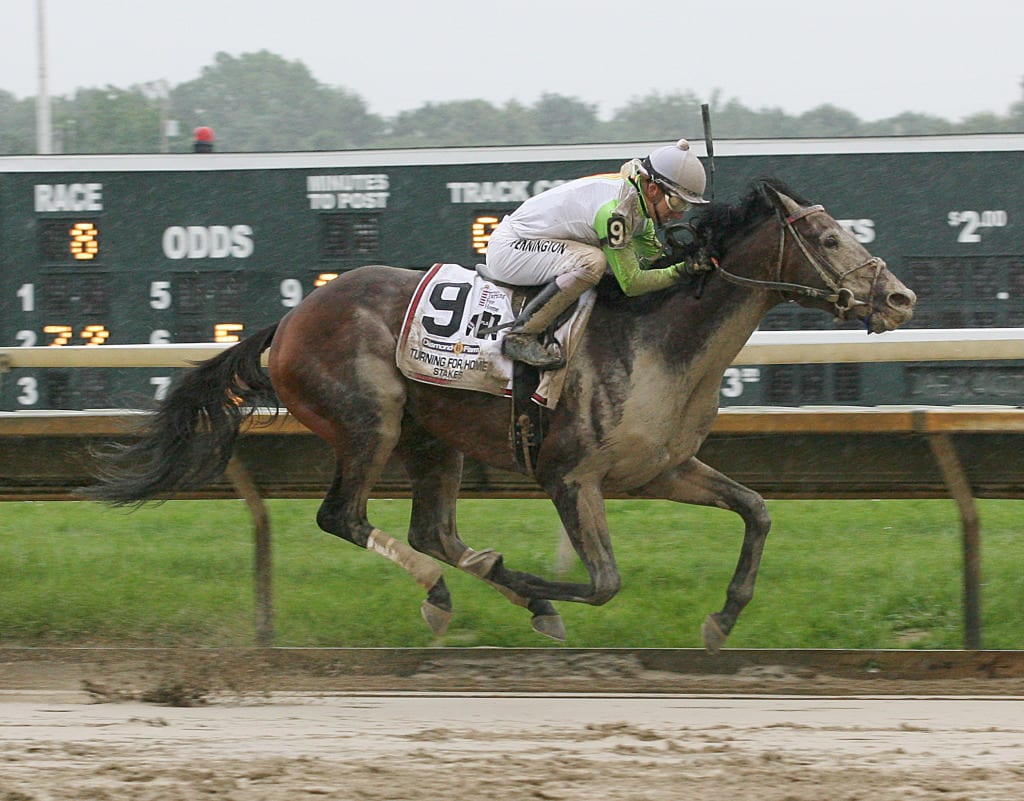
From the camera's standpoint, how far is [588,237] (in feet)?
17.8

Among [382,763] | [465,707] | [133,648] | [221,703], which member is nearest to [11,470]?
[133,648]

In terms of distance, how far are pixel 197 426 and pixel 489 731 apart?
6.82ft

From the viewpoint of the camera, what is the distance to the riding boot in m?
5.28

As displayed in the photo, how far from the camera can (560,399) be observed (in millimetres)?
5359

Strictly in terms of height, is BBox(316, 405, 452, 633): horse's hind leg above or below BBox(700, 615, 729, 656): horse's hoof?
above

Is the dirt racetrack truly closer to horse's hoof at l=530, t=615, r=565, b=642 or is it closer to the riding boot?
horse's hoof at l=530, t=615, r=565, b=642

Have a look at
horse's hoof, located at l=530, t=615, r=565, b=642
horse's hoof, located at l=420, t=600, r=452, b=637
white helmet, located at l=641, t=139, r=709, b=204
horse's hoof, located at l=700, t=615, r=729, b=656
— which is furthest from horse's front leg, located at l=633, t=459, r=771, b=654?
white helmet, located at l=641, t=139, r=709, b=204

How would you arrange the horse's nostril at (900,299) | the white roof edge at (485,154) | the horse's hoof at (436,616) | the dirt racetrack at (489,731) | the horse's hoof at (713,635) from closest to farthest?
the dirt racetrack at (489,731), the horse's nostril at (900,299), the horse's hoof at (713,635), the horse's hoof at (436,616), the white roof edge at (485,154)

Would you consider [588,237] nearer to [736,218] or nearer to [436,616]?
[736,218]

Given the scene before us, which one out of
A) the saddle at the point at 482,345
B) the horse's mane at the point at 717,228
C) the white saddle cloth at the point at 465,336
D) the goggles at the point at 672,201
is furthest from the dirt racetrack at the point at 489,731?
the goggles at the point at 672,201

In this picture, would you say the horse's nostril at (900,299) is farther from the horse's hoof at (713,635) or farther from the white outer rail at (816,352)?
the horse's hoof at (713,635)

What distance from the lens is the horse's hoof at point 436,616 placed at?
565 cm

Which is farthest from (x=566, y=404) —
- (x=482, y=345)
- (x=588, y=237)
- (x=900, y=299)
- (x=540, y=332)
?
(x=900, y=299)

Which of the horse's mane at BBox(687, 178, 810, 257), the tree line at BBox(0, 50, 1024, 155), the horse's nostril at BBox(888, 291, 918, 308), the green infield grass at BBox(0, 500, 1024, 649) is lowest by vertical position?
the green infield grass at BBox(0, 500, 1024, 649)
